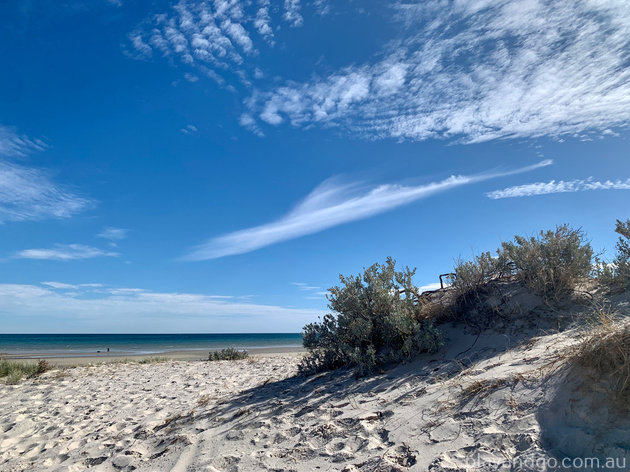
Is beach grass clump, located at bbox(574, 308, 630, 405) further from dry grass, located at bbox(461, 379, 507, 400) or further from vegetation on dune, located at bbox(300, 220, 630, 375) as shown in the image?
vegetation on dune, located at bbox(300, 220, 630, 375)

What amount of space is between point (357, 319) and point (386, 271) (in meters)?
1.00

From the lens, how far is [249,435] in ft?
13.6

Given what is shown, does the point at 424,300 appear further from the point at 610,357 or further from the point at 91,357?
the point at 91,357

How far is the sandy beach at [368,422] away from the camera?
2791mm

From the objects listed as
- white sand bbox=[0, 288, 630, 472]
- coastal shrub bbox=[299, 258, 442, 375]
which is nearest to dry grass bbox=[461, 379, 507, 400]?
white sand bbox=[0, 288, 630, 472]

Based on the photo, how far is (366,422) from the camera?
3787 mm

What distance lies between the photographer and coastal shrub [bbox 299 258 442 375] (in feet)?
18.4

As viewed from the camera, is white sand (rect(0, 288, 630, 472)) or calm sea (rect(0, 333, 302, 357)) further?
calm sea (rect(0, 333, 302, 357))

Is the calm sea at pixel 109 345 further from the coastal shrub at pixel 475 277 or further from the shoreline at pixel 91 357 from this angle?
the coastal shrub at pixel 475 277

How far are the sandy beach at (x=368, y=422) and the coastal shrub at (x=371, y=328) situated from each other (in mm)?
296

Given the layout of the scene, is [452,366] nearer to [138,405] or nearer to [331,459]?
[331,459]

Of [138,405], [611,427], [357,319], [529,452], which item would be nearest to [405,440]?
[529,452]

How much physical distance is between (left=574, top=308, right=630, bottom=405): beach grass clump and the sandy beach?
151mm

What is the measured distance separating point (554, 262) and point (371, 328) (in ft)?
10.1
